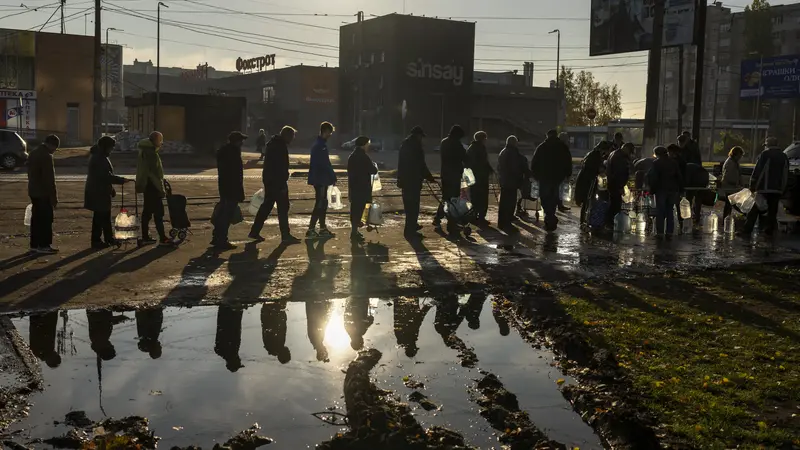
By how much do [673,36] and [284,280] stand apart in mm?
27926

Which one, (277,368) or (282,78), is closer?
(277,368)

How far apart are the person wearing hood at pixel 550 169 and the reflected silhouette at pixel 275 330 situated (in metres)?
8.28

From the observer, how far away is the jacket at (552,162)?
16.6 meters

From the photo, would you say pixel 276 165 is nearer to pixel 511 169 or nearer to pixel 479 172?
pixel 479 172

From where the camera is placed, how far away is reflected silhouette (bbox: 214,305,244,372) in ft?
23.6

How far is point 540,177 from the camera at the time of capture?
54.9 ft

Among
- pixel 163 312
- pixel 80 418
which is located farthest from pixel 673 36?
pixel 80 418

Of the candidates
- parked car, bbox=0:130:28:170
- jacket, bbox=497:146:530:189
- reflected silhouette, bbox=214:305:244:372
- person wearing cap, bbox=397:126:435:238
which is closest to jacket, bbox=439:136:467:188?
person wearing cap, bbox=397:126:435:238

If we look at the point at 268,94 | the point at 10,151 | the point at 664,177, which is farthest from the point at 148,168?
the point at 268,94

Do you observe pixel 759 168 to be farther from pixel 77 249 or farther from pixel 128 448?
pixel 128 448

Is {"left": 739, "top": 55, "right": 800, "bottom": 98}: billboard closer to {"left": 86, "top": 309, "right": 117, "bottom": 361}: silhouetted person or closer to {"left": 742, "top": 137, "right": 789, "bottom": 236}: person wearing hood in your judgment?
{"left": 742, "top": 137, "right": 789, "bottom": 236}: person wearing hood

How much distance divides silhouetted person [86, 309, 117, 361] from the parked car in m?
29.5

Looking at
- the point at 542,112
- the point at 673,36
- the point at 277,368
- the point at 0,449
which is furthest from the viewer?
the point at 542,112

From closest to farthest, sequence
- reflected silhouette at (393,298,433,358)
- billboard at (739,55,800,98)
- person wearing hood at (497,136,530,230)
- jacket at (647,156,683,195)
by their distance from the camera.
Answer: reflected silhouette at (393,298,433,358) < jacket at (647,156,683,195) < person wearing hood at (497,136,530,230) < billboard at (739,55,800,98)
